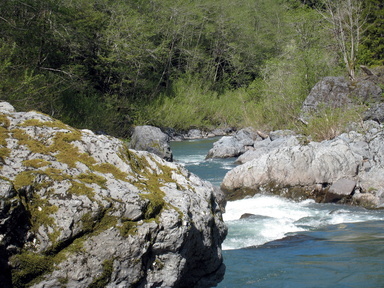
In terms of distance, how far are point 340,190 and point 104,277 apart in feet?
26.4

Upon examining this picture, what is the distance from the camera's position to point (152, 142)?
15344mm

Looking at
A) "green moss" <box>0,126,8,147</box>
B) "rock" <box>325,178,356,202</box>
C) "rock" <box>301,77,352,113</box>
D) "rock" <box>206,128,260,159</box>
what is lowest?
"rock" <box>206,128,260,159</box>

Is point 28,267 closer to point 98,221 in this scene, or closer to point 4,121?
point 98,221

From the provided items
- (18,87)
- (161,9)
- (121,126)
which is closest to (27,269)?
(18,87)

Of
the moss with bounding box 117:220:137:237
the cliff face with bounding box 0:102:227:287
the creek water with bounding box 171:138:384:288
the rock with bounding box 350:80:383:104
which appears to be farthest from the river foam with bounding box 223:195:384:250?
the rock with bounding box 350:80:383:104

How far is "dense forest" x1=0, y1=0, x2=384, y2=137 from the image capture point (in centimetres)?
1816

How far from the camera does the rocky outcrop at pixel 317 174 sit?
9.68 metres

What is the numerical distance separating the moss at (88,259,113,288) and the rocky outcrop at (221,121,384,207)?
7.77 metres

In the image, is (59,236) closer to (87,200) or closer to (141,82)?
(87,200)

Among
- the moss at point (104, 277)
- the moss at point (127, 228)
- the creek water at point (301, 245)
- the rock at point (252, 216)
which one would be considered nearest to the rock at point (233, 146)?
the creek water at point (301, 245)

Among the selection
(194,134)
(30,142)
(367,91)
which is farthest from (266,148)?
(30,142)

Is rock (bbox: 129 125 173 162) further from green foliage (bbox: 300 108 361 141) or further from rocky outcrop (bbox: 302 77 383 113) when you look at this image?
rocky outcrop (bbox: 302 77 383 113)

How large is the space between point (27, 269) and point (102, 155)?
1.11 meters

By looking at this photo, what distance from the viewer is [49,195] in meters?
2.73
